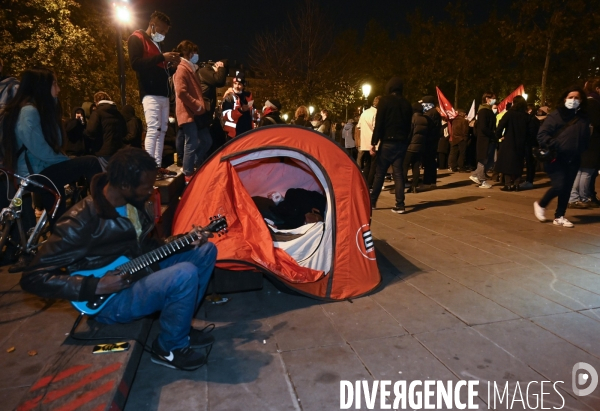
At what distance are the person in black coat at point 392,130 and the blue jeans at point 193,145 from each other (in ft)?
9.62

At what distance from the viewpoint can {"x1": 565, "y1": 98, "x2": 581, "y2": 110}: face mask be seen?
633cm

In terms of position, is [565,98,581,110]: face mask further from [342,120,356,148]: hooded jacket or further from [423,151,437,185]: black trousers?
[342,120,356,148]: hooded jacket

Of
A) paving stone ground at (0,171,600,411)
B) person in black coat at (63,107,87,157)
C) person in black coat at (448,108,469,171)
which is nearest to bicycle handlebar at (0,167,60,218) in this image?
paving stone ground at (0,171,600,411)

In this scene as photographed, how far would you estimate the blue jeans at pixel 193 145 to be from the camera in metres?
6.00

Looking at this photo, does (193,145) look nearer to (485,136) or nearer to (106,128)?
(106,128)

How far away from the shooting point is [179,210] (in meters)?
4.58

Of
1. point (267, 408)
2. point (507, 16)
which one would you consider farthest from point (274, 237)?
point (507, 16)

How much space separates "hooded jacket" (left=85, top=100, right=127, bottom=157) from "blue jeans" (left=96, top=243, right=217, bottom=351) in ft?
15.9

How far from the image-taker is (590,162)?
25.0ft

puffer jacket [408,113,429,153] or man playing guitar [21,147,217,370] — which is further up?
puffer jacket [408,113,429,153]

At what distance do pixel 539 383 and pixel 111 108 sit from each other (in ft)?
23.3

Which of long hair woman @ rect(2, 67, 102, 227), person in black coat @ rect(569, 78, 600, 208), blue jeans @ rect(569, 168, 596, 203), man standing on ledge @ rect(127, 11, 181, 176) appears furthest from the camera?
blue jeans @ rect(569, 168, 596, 203)

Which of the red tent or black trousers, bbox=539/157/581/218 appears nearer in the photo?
the red tent

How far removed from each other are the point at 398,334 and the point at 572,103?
516cm
